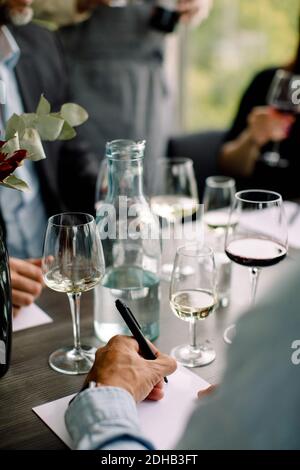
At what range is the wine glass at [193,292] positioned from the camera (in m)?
1.00

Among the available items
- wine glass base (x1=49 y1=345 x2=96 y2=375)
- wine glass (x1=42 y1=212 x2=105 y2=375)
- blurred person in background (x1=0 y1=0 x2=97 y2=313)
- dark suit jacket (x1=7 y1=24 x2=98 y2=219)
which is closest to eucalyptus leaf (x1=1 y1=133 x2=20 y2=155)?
wine glass (x1=42 y1=212 x2=105 y2=375)

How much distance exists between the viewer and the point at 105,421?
77cm

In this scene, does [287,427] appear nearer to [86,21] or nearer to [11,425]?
[11,425]

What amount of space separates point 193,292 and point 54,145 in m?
1.33

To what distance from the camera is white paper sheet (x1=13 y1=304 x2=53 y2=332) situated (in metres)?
1.16

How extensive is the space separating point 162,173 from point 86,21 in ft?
4.59

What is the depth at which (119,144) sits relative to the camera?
110 cm

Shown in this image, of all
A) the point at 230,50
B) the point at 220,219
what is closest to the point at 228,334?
the point at 220,219

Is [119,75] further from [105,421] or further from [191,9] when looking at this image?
[105,421]

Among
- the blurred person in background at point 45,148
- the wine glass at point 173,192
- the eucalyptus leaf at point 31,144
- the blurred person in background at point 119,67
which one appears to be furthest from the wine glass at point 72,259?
the blurred person in background at point 119,67

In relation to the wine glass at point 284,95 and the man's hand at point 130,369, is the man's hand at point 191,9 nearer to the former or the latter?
the wine glass at point 284,95

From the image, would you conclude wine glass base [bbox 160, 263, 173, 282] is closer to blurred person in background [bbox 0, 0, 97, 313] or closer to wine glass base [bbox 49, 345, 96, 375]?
wine glass base [bbox 49, 345, 96, 375]

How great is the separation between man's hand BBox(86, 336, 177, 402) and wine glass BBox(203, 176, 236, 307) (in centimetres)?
34

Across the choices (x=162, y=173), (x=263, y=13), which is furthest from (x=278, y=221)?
(x=263, y=13)
